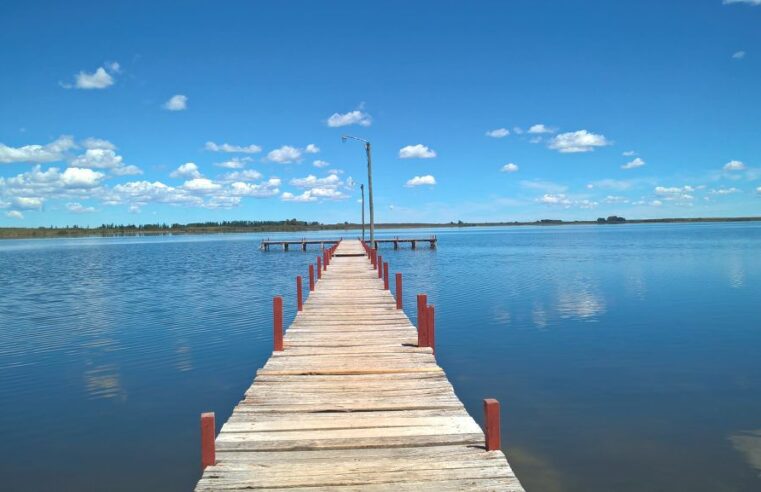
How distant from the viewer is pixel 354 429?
7348 mm

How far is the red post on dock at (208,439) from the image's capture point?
618cm

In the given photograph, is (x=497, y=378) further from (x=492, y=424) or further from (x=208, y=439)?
(x=208, y=439)

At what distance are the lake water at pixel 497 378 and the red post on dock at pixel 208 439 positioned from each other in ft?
10.2

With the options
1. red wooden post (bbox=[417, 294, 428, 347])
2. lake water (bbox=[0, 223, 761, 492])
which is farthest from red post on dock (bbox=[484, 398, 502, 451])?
red wooden post (bbox=[417, 294, 428, 347])

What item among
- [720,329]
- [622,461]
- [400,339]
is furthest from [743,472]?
[720,329]

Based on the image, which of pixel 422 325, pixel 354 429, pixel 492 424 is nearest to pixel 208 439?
pixel 354 429

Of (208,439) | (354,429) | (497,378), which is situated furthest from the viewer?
(497,378)

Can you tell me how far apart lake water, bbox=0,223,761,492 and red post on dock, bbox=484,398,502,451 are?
8.93ft

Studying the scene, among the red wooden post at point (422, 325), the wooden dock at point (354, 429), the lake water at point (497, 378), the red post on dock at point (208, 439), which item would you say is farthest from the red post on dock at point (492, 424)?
the red wooden post at point (422, 325)

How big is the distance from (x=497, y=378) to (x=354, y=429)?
788 cm

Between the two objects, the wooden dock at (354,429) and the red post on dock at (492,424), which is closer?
the wooden dock at (354,429)

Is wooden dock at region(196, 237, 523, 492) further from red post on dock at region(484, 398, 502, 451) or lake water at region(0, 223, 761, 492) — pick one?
lake water at region(0, 223, 761, 492)

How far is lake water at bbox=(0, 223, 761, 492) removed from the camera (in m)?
9.47

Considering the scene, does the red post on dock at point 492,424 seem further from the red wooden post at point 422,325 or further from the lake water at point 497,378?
the red wooden post at point 422,325
